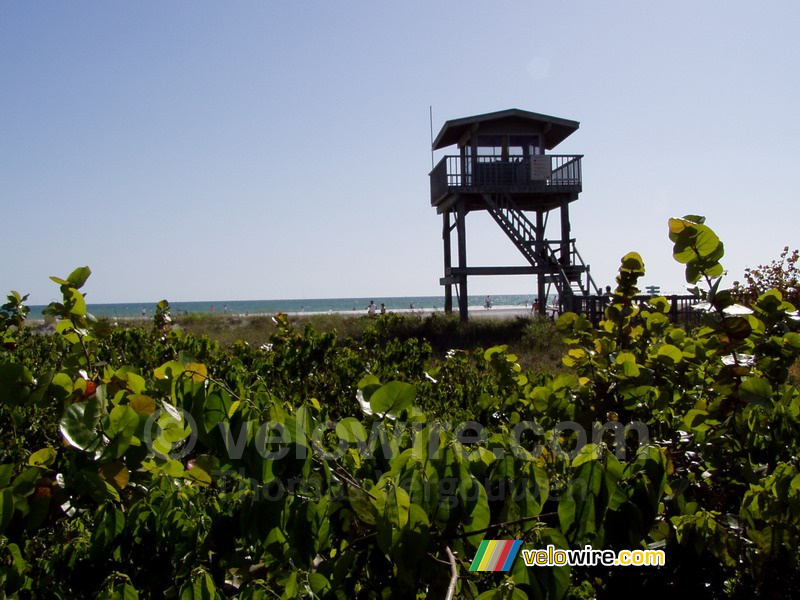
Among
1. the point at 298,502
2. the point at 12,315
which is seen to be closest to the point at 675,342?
the point at 298,502

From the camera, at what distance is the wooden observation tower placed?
1909 cm

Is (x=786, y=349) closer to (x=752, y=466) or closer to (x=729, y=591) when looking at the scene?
(x=752, y=466)

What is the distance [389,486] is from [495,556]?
0.77 ft

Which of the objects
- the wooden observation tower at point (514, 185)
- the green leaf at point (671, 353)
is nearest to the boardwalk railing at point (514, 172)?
the wooden observation tower at point (514, 185)

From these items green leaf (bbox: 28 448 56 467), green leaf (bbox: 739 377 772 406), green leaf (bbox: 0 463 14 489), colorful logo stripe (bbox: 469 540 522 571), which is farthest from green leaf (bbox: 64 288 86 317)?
green leaf (bbox: 739 377 772 406)

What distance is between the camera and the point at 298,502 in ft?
3.51

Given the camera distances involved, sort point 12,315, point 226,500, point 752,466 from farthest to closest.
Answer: point 12,315, point 752,466, point 226,500

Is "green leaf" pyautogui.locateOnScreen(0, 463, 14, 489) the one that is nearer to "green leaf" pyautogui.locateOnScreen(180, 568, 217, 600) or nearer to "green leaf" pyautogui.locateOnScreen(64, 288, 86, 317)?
"green leaf" pyautogui.locateOnScreen(180, 568, 217, 600)

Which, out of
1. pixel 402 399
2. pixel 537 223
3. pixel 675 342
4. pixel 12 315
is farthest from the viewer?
pixel 537 223

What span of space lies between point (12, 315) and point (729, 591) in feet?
10.8

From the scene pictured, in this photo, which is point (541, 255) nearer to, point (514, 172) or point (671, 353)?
point (514, 172)

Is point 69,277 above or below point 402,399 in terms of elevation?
above

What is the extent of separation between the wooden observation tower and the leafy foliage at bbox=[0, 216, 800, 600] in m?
16.7

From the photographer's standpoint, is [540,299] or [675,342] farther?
[540,299]
